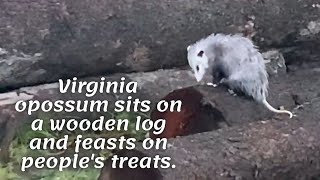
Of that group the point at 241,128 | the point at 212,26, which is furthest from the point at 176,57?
the point at 241,128

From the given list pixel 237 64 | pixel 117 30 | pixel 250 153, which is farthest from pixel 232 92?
pixel 117 30

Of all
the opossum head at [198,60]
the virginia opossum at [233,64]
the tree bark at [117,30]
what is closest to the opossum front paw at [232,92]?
the virginia opossum at [233,64]

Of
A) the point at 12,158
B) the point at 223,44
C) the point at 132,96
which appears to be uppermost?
the point at 223,44

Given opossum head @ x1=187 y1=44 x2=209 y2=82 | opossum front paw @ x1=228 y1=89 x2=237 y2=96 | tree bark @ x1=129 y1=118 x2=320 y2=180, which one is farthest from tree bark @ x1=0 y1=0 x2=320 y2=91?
tree bark @ x1=129 y1=118 x2=320 y2=180

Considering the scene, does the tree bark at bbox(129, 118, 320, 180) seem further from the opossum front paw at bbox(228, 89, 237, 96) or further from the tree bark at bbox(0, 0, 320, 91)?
the tree bark at bbox(0, 0, 320, 91)

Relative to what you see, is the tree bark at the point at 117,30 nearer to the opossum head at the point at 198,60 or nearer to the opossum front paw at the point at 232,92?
the opossum head at the point at 198,60

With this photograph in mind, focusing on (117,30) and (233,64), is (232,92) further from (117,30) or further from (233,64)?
(117,30)

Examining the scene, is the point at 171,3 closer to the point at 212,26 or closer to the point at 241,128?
the point at 212,26
